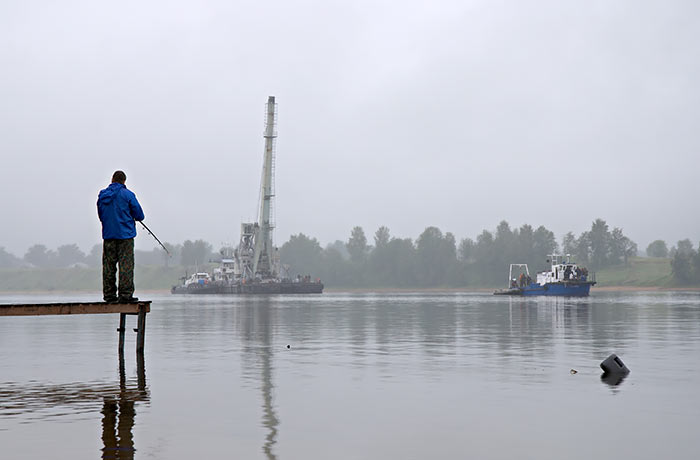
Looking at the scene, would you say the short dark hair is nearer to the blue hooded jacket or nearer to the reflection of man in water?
the blue hooded jacket

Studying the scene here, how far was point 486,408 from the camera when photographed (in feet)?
39.2

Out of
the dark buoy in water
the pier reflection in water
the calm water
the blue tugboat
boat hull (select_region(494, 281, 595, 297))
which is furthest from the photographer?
the blue tugboat

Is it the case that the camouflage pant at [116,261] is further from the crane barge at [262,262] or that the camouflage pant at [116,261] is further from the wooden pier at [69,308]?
the crane barge at [262,262]

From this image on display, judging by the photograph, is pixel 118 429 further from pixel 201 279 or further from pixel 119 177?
pixel 201 279

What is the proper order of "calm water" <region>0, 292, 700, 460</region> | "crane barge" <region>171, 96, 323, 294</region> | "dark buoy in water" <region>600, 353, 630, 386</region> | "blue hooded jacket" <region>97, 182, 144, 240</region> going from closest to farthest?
1. "calm water" <region>0, 292, 700, 460</region>
2. "dark buoy in water" <region>600, 353, 630, 386</region>
3. "blue hooded jacket" <region>97, 182, 144, 240</region>
4. "crane barge" <region>171, 96, 323, 294</region>

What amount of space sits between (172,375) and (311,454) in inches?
318

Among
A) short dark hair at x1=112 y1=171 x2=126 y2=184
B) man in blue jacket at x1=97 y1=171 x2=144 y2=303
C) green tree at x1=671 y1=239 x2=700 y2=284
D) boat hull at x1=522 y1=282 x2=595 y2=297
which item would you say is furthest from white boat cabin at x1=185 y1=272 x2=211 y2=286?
short dark hair at x1=112 y1=171 x2=126 y2=184

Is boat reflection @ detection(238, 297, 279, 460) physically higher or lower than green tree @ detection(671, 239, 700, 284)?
lower

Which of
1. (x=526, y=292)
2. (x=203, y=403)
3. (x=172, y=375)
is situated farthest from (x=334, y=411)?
(x=526, y=292)

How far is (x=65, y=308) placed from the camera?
16.8 m

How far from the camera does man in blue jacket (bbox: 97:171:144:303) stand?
16438mm

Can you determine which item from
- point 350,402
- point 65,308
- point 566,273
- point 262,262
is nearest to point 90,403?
point 350,402

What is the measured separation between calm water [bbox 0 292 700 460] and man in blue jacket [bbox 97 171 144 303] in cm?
225

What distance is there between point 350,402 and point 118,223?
671 cm
